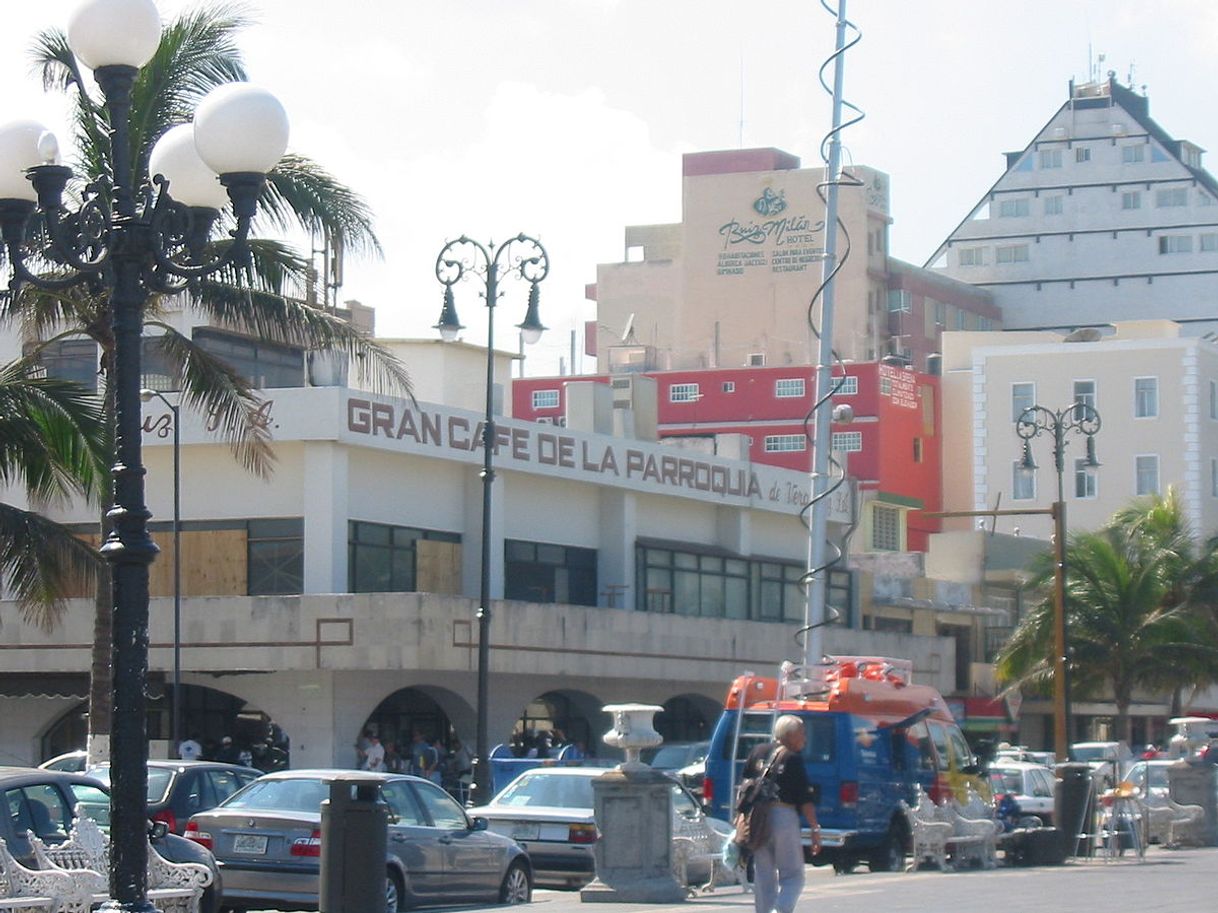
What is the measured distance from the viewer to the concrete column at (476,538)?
4556 centimetres

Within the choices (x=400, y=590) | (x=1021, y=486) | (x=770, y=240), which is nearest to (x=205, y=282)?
(x=400, y=590)

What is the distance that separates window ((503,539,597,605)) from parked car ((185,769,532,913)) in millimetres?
26224

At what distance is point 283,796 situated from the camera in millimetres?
19094

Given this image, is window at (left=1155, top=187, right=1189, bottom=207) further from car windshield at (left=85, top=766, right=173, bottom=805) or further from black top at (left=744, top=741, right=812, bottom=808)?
black top at (left=744, top=741, right=812, bottom=808)

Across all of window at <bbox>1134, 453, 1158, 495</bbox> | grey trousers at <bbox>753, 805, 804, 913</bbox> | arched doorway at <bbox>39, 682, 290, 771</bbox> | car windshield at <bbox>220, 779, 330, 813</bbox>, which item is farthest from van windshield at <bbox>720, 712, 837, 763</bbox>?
window at <bbox>1134, 453, 1158, 495</bbox>

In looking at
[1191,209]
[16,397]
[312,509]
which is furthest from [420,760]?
[1191,209]

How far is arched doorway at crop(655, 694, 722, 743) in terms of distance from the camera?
50844 mm

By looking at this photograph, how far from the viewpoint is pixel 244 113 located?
39.3ft

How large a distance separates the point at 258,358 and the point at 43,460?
26749mm

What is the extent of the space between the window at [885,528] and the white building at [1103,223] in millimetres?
31383

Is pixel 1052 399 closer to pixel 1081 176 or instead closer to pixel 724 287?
pixel 724 287

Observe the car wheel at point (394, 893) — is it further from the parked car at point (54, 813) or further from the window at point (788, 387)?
the window at point (788, 387)

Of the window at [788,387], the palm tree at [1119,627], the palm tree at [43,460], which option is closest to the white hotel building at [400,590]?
the palm tree at [1119,627]

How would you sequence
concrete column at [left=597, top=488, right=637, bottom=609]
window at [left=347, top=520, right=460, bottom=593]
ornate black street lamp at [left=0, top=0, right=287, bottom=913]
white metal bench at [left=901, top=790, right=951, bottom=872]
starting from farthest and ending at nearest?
1. concrete column at [left=597, top=488, right=637, bottom=609]
2. window at [left=347, top=520, right=460, bottom=593]
3. white metal bench at [left=901, top=790, right=951, bottom=872]
4. ornate black street lamp at [left=0, top=0, right=287, bottom=913]
